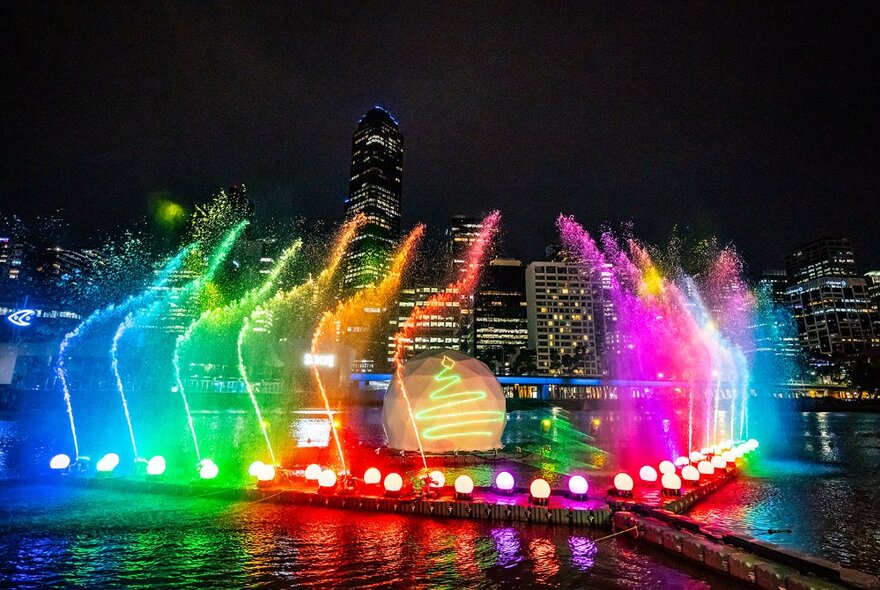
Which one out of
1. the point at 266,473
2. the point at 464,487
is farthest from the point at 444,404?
the point at 266,473

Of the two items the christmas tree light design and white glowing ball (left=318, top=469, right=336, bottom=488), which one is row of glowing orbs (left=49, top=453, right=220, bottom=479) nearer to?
white glowing ball (left=318, top=469, right=336, bottom=488)

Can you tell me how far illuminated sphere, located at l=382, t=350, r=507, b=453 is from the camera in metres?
26.5

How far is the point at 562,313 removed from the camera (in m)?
184

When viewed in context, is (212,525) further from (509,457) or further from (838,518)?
(838,518)

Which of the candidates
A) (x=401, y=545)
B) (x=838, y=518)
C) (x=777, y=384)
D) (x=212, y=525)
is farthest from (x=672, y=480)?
(x=777, y=384)

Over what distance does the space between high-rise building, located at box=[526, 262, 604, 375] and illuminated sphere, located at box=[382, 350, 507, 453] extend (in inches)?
5958

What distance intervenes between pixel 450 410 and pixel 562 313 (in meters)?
163

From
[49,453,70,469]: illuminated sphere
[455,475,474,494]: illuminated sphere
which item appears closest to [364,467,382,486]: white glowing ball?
[455,475,474,494]: illuminated sphere

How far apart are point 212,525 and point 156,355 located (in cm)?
9610

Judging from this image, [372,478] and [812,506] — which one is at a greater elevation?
[372,478]

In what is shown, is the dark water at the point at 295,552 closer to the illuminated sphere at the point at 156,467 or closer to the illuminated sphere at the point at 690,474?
the illuminated sphere at the point at 156,467

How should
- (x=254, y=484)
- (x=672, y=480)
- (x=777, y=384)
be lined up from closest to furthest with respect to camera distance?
(x=672, y=480)
(x=254, y=484)
(x=777, y=384)

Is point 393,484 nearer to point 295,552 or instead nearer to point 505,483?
point 505,483

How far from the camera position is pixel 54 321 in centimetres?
8662
